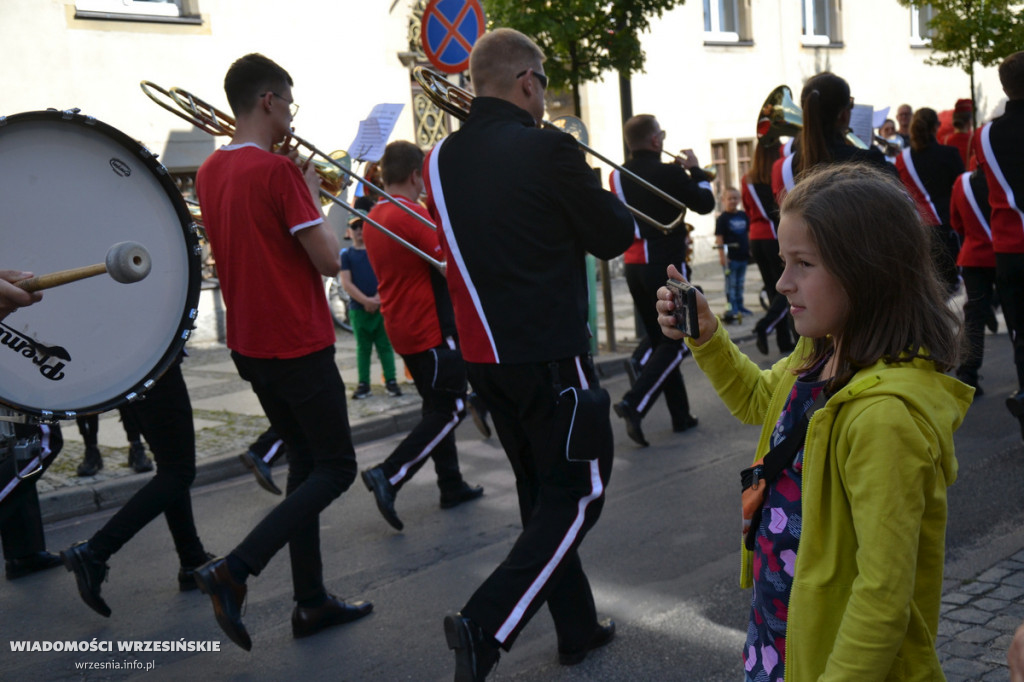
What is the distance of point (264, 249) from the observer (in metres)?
3.90

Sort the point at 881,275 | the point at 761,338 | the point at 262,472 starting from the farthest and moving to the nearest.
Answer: the point at 761,338, the point at 262,472, the point at 881,275

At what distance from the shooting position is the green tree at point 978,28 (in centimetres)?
1636

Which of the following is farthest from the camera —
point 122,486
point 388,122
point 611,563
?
point 388,122

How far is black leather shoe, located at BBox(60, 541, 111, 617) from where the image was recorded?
4164 mm

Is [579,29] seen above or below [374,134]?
above

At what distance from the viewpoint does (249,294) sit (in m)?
3.95

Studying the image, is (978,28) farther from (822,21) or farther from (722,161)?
(822,21)

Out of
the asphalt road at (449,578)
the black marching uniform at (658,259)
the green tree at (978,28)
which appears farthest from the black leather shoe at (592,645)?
the green tree at (978,28)

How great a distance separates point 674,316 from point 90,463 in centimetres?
534

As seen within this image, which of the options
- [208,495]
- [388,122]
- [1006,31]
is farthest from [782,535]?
[1006,31]

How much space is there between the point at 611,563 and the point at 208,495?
2864 millimetres

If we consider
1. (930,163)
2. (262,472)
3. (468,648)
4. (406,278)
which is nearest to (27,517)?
(262,472)

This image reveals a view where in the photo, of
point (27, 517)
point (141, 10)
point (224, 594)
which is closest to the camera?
point (224, 594)

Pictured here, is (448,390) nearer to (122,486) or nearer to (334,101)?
(122,486)
